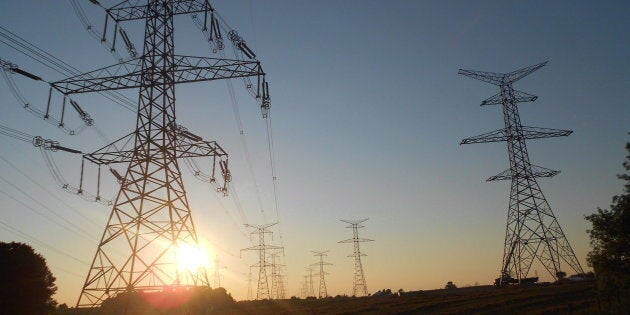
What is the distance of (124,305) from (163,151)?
943 cm

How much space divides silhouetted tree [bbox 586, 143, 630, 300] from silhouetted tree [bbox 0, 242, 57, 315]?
33963 mm

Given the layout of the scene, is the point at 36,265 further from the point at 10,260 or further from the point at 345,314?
the point at 345,314

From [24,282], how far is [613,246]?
35227 mm

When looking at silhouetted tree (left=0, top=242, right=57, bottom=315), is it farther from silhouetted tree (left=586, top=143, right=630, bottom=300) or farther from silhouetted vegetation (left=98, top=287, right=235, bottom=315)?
silhouetted tree (left=586, top=143, right=630, bottom=300)

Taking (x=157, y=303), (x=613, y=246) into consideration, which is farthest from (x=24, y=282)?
(x=613, y=246)

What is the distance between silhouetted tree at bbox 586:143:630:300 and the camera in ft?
95.1

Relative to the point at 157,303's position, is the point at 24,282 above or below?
above

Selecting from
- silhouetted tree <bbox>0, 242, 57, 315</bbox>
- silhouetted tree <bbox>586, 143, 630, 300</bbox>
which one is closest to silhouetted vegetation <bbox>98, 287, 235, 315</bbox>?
silhouetted tree <bbox>0, 242, 57, 315</bbox>

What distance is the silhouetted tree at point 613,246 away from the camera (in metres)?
29.0

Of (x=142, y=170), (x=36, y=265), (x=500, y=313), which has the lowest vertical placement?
(x=500, y=313)

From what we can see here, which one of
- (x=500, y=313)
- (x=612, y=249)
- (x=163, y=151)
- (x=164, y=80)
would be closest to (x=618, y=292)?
(x=612, y=249)

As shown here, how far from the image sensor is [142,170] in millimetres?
29516

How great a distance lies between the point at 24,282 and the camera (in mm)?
28375

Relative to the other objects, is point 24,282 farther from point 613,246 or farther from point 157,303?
point 613,246
